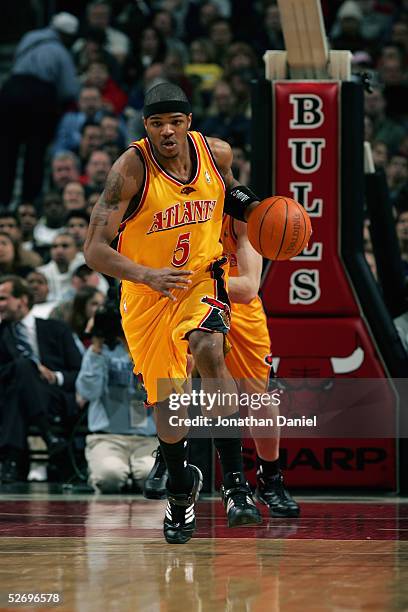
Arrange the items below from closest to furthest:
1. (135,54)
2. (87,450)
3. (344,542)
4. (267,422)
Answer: (344,542) → (267,422) → (87,450) → (135,54)

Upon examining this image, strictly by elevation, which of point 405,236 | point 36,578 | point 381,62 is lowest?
point 36,578

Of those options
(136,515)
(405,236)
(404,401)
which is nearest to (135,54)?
(405,236)

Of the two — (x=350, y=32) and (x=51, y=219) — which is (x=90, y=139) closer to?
(x=51, y=219)

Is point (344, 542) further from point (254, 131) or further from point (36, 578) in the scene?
point (254, 131)

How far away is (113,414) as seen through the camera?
27.2ft

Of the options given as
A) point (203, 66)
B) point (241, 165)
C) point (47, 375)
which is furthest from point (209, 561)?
point (203, 66)

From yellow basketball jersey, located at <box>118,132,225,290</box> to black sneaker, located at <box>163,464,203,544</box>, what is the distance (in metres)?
0.97

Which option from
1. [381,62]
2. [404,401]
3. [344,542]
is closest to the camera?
[344,542]

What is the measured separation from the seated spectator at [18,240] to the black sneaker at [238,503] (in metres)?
5.23

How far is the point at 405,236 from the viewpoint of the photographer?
9.62 metres

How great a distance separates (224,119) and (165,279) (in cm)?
773

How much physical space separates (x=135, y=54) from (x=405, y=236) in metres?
6.28

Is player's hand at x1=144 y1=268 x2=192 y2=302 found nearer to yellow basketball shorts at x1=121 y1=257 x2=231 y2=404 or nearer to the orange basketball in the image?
yellow basketball shorts at x1=121 y1=257 x2=231 y2=404

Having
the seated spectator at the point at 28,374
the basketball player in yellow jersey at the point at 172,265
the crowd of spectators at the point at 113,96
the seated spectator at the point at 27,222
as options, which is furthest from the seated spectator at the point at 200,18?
the basketball player in yellow jersey at the point at 172,265
